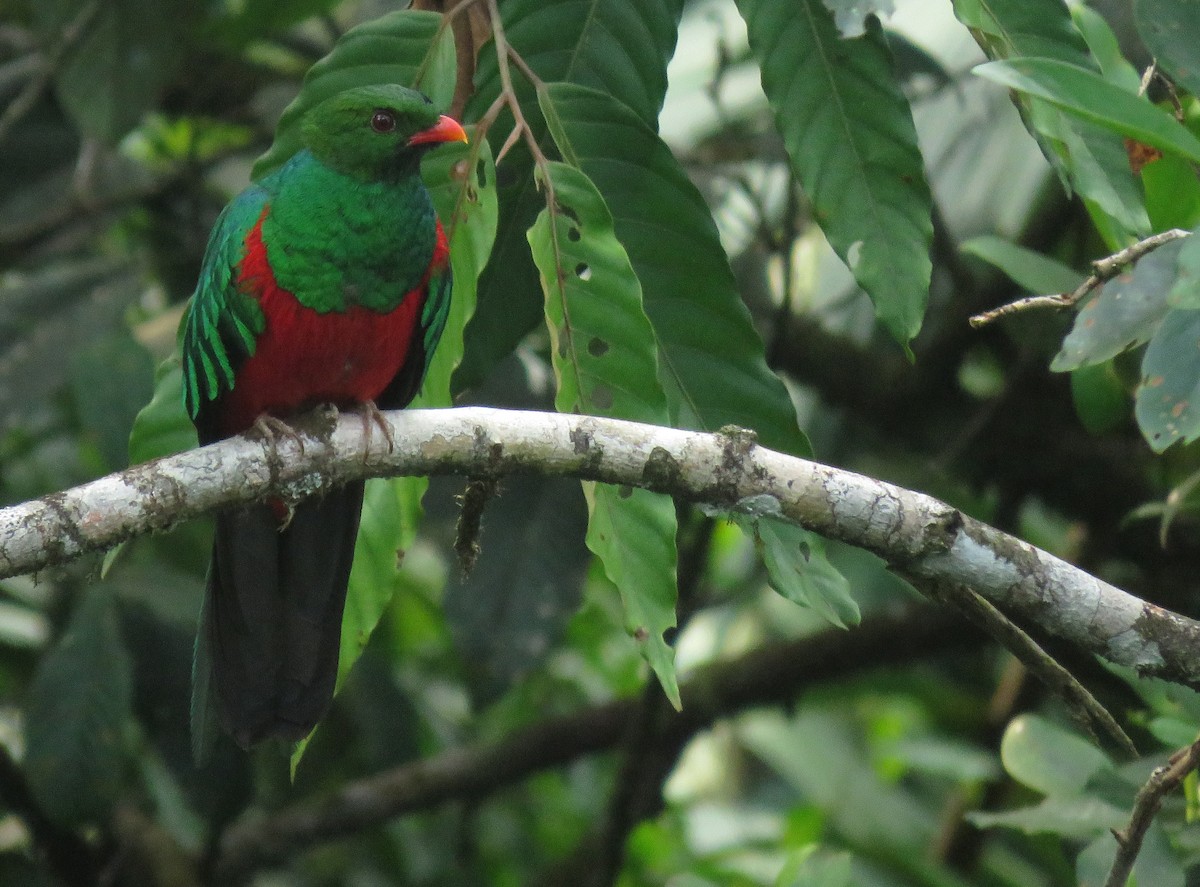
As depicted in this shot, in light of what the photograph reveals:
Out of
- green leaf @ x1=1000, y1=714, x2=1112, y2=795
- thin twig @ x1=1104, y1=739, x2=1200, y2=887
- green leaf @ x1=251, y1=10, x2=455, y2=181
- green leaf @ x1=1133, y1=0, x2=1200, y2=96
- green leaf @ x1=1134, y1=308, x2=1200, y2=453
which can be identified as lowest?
green leaf @ x1=1000, y1=714, x2=1112, y2=795

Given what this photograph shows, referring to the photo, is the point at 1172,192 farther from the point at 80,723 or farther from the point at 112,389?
the point at 80,723

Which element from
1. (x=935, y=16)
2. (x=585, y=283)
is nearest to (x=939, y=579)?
(x=585, y=283)

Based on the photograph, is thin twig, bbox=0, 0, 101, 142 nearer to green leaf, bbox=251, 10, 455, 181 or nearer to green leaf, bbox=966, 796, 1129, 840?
green leaf, bbox=251, 10, 455, 181

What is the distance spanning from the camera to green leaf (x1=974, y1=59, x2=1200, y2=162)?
7.18 feet

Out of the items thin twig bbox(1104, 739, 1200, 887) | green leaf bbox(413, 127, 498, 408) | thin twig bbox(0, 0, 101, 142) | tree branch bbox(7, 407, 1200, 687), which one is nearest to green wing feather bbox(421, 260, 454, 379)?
green leaf bbox(413, 127, 498, 408)

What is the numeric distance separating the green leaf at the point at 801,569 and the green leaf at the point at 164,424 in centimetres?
123

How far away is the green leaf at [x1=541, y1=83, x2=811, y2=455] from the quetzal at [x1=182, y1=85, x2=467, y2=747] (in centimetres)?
34

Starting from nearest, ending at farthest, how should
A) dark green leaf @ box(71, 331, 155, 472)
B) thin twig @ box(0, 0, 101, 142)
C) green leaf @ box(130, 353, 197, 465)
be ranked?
green leaf @ box(130, 353, 197, 465) < dark green leaf @ box(71, 331, 155, 472) < thin twig @ box(0, 0, 101, 142)

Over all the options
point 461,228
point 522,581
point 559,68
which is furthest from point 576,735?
point 559,68

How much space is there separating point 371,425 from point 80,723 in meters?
1.99

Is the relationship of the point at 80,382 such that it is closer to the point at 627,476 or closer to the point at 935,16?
the point at 627,476

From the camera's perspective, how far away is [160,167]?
6461 millimetres

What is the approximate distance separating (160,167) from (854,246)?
443cm

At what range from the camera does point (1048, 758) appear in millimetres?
3402
